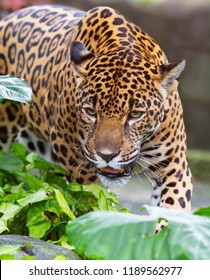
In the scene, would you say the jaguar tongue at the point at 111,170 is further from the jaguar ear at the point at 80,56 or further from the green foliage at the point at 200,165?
the green foliage at the point at 200,165

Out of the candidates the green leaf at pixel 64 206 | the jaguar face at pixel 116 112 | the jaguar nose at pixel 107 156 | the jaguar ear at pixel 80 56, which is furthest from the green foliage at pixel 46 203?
the jaguar ear at pixel 80 56

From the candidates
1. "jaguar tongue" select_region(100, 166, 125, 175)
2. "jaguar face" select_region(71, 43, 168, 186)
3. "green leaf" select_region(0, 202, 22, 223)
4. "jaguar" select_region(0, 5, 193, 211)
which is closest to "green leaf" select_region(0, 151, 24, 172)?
"jaguar" select_region(0, 5, 193, 211)

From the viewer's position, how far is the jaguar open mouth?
280 inches

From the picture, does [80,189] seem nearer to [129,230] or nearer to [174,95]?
[174,95]

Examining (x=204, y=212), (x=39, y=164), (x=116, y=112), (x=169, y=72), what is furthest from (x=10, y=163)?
(x=204, y=212)

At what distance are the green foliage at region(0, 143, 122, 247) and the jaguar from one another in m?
0.18

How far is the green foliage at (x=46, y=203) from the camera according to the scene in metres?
6.94

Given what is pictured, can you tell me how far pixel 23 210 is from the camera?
7211 millimetres

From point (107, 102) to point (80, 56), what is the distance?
0.55 metres

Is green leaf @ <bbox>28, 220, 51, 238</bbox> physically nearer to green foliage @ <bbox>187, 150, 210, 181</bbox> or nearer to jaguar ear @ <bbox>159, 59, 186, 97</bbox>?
jaguar ear @ <bbox>159, 59, 186, 97</bbox>

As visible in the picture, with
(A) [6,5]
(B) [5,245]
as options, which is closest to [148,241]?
(B) [5,245]

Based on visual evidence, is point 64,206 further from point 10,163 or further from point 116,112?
point 10,163

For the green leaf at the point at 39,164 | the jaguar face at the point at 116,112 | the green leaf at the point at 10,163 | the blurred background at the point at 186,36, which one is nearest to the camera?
the jaguar face at the point at 116,112
